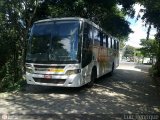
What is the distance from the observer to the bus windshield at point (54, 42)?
38.8 feet

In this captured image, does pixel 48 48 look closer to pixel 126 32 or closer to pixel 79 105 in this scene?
pixel 79 105

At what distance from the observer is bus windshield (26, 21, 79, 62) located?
465 inches

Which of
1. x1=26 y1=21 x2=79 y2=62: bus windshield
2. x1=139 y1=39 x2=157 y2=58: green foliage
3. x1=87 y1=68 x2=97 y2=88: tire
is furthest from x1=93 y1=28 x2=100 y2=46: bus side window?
x1=139 y1=39 x2=157 y2=58: green foliage

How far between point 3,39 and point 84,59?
6380 millimetres

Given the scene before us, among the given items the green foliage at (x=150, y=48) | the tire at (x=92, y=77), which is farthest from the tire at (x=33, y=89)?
the green foliage at (x=150, y=48)

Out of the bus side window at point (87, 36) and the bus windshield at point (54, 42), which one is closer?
the bus windshield at point (54, 42)

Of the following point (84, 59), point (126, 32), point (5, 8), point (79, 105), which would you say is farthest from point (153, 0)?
point (126, 32)

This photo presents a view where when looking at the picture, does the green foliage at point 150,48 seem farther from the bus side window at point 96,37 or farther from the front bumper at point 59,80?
the front bumper at point 59,80

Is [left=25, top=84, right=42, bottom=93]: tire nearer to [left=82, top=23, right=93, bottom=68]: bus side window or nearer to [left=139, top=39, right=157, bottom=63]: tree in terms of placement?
[left=82, top=23, right=93, bottom=68]: bus side window

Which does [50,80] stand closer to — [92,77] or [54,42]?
[54,42]

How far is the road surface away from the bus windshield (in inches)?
60.8

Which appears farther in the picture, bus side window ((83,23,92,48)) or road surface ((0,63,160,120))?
bus side window ((83,23,92,48))

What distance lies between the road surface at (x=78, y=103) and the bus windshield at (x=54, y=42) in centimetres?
155

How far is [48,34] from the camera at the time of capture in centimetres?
1238
